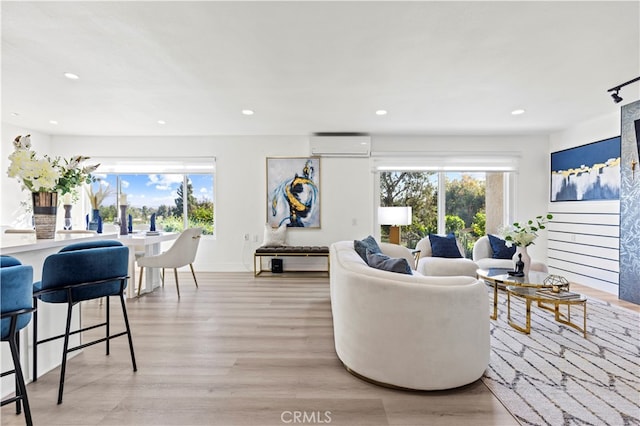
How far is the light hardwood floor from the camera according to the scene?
1751mm

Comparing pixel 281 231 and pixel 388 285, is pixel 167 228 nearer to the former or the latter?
pixel 281 231

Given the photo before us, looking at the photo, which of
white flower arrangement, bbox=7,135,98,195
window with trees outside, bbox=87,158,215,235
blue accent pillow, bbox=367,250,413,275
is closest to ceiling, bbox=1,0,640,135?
white flower arrangement, bbox=7,135,98,195

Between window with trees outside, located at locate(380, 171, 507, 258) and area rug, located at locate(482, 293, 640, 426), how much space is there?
2809 millimetres

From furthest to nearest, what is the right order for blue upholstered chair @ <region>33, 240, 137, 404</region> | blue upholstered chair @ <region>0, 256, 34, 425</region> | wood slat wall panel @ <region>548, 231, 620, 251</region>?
1. wood slat wall panel @ <region>548, 231, 620, 251</region>
2. blue upholstered chair @ <region>33, 240, 137, 404</region>
3. blue upholstered chair @ <region>0, 256, 34, 425</region>

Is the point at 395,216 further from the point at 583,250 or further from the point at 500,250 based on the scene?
the point at 583,250

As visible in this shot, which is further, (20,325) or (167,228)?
(167,228)

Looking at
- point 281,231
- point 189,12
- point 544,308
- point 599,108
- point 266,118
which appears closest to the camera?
point 189,12

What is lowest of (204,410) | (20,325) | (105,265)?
(204,410)

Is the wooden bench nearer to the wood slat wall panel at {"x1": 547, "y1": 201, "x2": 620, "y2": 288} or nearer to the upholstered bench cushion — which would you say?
the upholstered bench cushion

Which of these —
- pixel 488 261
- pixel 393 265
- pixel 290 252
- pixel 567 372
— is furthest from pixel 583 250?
pixel 290 252

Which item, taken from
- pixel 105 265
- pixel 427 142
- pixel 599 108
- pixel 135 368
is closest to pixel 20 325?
pixel 105 265

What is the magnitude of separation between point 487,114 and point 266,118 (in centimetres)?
324

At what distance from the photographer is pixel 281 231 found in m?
5.77

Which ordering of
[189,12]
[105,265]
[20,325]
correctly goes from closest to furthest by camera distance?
[20,325]
[105,265]
[189,12]
